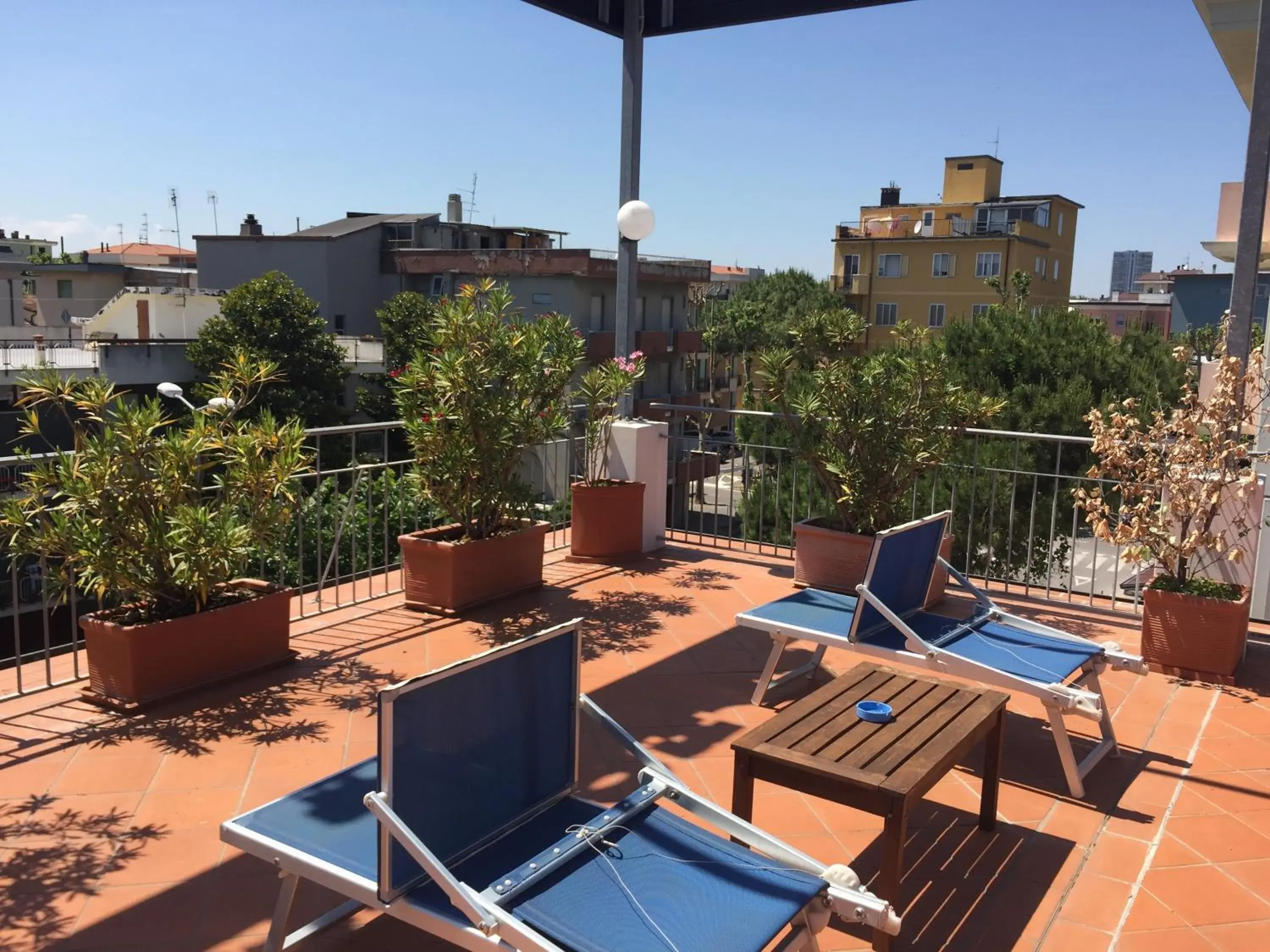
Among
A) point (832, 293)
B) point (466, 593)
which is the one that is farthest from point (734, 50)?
point (832, 293)

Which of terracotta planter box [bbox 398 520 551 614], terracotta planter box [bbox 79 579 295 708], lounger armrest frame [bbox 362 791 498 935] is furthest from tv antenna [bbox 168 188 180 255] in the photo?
lounger armrest frame [bbox 362 791 498 935]

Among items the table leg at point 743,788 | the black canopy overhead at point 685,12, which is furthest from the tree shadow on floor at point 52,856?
the black canopy overhead at point 685,12

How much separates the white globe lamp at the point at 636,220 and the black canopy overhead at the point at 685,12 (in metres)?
1.30

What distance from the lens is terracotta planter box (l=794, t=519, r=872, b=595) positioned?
6.13 meters

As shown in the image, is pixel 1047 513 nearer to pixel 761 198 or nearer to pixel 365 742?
pixel 365 742

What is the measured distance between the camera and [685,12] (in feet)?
23.2

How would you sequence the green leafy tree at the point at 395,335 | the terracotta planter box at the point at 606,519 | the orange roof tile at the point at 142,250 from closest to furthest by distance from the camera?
the terracotta planter box at the point at 606,519, the green leafy tree at the point at 395,335, the orange roof tile at the point at 142,250

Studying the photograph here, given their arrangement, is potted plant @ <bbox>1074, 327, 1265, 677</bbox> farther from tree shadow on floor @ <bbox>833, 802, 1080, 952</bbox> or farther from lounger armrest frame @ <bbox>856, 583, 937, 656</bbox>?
tree shadow on floor @ <bbox>833, 802, 1080, 952</bbox>

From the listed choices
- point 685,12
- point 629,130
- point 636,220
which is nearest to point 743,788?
point 636,220

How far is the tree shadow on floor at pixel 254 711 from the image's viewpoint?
392 centimetres

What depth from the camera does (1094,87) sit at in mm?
16297

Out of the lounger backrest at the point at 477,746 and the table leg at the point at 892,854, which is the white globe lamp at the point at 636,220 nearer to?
the lounger backrest at the point at 477,746

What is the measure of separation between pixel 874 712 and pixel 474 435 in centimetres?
304

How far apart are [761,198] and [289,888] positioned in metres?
34.4
